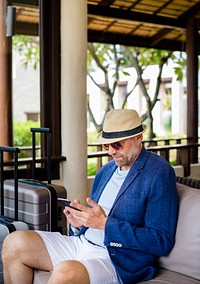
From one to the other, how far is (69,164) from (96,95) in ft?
19.3

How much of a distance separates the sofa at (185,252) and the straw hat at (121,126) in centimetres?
39

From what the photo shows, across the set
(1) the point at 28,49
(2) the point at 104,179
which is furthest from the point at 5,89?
(2) the point at 104,179

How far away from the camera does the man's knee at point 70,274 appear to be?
6.94ft

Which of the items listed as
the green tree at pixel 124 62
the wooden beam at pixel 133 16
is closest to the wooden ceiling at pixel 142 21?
the wooden beam at pixel 133 16

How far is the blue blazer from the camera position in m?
2.22

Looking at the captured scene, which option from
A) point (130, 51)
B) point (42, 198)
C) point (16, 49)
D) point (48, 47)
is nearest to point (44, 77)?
point (48, 47)

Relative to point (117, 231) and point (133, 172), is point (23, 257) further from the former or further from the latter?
point (133, 172)

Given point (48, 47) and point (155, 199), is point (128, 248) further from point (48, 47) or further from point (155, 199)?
point (48, 47)

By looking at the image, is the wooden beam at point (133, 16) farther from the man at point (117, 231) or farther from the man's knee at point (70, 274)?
the man's knee at point (70, 274)

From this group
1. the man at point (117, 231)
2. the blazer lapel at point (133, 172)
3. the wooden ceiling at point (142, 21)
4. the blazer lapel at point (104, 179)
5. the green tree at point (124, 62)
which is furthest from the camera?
the green tree at point (124, 62)

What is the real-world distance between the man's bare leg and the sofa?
528mm

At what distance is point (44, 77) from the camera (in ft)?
15.0

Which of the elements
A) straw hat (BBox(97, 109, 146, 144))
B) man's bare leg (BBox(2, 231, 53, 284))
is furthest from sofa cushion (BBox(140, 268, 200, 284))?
straw hat (BBox(97, 109, 146, 144))

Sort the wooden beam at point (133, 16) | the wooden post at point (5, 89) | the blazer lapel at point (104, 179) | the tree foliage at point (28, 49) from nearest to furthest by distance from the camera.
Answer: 1. the blazer lapel at point (104, 179)
2. the wooden post at point (5, 89)
3. the tree foliage at point (28, 49)
4. the wooden beam at point (133, 16)
